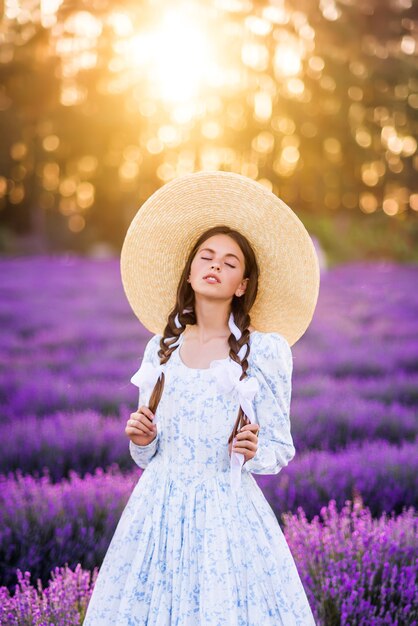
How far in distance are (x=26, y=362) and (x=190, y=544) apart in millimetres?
5024

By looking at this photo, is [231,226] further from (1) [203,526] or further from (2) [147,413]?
(1) [203,526]

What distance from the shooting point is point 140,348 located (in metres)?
7.84

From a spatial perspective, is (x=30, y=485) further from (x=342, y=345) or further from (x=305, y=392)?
(x=342, y=345)

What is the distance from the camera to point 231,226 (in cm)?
265

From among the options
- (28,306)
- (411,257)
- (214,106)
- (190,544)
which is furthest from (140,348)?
(214,106)

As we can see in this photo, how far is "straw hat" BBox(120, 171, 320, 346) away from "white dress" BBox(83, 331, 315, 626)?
30 cm

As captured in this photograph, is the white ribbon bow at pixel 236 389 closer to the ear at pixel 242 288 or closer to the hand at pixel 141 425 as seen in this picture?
the hand at pixel 141 425

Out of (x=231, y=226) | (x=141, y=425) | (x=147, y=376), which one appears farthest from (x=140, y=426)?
(x=231, y=226)

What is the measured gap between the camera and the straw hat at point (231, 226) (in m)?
2.60

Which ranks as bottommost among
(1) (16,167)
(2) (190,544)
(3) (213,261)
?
(2) (190,544)

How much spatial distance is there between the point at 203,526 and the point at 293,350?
586 centimetres

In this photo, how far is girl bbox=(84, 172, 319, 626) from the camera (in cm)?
214

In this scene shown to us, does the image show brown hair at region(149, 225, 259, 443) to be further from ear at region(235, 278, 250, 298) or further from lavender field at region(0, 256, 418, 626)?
lavender field at region(0, 256, 418, 626)

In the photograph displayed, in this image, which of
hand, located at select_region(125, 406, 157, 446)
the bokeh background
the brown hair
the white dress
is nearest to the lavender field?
the bokeh background
